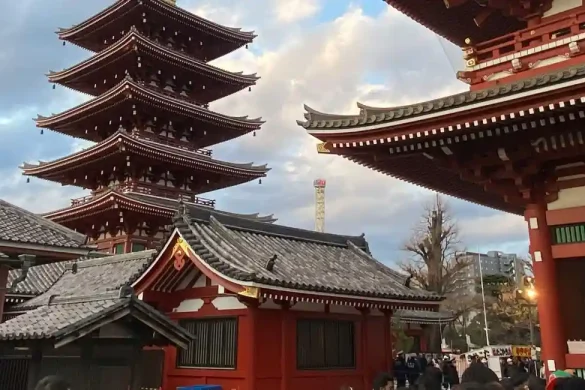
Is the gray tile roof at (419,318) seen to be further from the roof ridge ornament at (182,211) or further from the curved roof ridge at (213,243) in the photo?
the roof ridge ornament at (182,211)

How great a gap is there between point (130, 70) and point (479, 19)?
25.1 metres

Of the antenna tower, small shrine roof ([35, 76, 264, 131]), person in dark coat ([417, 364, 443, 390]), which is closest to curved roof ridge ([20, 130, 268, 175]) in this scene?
small shrine roof ([35, 76, 264, 131])

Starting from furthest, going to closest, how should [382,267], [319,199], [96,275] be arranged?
1. [319,199]
2. [96,275]
3. [382,267]

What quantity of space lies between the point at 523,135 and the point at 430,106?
163 centimetres

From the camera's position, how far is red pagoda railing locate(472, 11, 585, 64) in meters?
9.82

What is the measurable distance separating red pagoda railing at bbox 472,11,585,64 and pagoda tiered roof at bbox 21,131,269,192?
70.7 ft

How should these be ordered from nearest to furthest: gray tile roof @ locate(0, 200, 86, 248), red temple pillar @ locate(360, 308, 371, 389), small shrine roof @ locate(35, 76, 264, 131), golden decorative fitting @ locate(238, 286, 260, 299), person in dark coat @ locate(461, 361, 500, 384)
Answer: person in dark coat @ locate(461, 361, 500, 384)
gray tile roof @ locate(0, 200, 86, 248)
golden decorative fitting @ locate(238, 286, 260, 299)
red temple pillar @ locate(360, 308, 371, 389)
small shrine roof @ locate(35, 76, 264, 131)

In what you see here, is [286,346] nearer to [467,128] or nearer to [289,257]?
[289,257]

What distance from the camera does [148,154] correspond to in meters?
30.0

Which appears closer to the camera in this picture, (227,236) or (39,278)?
(227,236)

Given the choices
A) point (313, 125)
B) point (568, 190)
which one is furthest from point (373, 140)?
point (568, 190)

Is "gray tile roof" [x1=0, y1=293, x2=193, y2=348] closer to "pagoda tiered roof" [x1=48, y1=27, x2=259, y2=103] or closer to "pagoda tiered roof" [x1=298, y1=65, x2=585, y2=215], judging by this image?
"pagoda tiered roof" [x1=298, y1=65, x2=585, y2=215]

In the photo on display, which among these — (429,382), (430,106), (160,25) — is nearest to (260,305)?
(429,382)

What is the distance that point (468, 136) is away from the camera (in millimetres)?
9859
